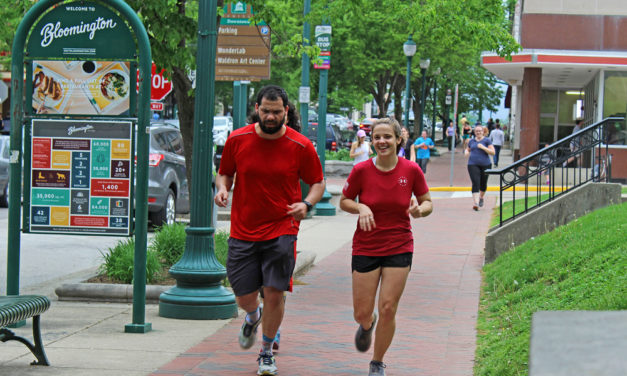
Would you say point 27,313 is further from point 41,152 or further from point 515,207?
point 515,207

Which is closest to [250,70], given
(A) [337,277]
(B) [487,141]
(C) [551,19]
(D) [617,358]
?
(A) [337,277]

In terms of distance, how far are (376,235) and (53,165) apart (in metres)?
3.22

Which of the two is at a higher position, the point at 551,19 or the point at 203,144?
the point at 551,19

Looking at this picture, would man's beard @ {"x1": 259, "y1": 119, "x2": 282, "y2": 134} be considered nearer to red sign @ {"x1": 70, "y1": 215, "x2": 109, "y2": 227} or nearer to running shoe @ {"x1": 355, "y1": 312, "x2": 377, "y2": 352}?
running shoe @ {"x1": 355, "y1": 312, "x2": 377, "y2": 352}

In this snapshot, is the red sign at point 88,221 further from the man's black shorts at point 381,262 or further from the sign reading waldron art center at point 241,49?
the sign reading waldron art center at point 241,49

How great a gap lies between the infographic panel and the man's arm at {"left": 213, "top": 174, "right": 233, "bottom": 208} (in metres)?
1.59

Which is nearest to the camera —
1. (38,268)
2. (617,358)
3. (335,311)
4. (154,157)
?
(617,358)

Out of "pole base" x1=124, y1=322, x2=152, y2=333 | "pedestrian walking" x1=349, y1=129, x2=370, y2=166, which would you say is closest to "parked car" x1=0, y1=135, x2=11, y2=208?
"pedestrian walking" x1=349, y1=129, x2=370, y2=166

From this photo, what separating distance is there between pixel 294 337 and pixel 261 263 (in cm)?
152

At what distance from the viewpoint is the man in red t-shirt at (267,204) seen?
6.18 meters

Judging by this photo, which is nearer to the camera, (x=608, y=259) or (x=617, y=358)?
(x=617, y=358)

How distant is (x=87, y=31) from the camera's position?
7750 mm

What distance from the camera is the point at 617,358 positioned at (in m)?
1.64

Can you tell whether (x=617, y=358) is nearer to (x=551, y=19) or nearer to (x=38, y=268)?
(x=38, y=268)
